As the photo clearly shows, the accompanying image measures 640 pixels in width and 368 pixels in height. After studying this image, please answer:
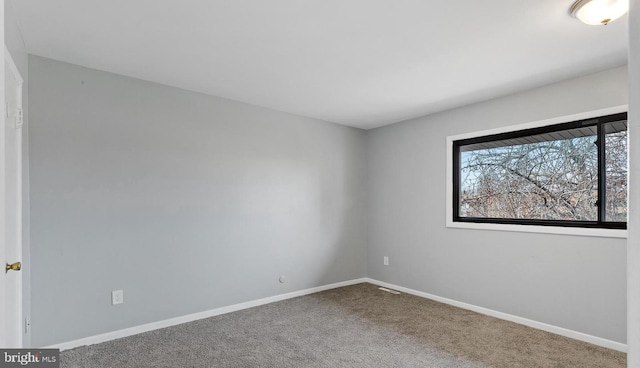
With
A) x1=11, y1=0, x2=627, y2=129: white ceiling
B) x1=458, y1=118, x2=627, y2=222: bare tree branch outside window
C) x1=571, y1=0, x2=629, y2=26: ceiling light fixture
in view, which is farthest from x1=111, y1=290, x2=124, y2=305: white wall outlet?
x1=571, y1=0, x2=629, y2=26: ceiling light fixture

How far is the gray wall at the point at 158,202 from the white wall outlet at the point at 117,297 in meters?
0.04

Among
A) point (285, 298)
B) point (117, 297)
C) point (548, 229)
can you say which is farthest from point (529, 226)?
point (117, 297)

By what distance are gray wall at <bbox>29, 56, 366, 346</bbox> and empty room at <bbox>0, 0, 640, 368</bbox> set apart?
2cm

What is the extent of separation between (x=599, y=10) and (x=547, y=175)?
1.79m

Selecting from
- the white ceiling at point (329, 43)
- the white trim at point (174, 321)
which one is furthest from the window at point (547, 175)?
the white trim at point (174, 321)

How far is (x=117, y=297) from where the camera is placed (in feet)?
9.52

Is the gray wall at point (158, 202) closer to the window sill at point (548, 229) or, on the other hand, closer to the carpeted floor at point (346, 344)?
the carpeted floor at point (346, 344)

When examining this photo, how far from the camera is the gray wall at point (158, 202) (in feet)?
8.70

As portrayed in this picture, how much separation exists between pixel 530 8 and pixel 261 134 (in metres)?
2.80

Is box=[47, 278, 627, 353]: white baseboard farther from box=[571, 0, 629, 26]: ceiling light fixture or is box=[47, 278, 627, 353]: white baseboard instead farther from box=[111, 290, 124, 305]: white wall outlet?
box=[571, 0, 629, 26]: ceiling light fixture

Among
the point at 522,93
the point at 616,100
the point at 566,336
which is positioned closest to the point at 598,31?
the point at 616,100

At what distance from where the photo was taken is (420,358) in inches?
101

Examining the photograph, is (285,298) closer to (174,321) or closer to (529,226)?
(174,321)

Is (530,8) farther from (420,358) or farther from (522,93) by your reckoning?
(420,358)
